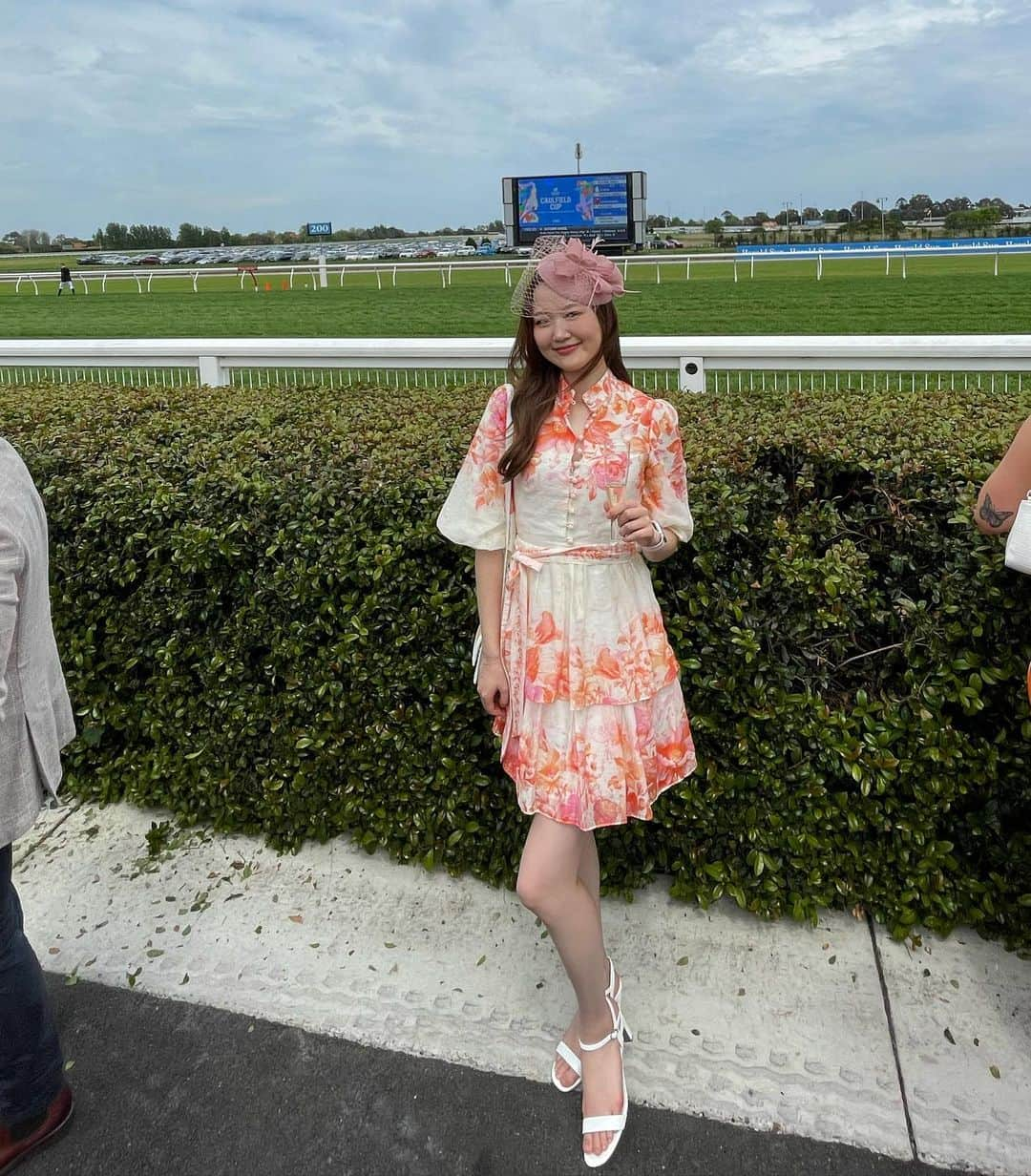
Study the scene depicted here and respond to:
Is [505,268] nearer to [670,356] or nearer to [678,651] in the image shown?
[670,356]

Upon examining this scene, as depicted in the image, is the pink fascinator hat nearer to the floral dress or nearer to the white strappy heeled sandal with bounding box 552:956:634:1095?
the floral dress

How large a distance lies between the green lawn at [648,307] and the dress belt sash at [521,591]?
17.9 m

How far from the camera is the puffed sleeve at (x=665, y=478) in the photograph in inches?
94.0

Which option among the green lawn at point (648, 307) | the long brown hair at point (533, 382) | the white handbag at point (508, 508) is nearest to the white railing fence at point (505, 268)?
the green lawn at point (648, 307)

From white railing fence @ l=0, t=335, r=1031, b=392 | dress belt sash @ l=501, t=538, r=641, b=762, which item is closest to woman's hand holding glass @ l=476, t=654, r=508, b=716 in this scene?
dress belt sash @ l=501, t=538, r=641, b=762

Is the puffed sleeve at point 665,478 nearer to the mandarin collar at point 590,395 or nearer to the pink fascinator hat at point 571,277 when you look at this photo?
the mandarin collar at point 590,395

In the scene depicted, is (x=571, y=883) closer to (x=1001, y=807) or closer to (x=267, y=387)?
(x=1001, y=807)

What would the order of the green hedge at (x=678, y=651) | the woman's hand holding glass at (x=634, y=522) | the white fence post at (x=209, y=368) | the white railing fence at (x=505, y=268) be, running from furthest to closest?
the white railing fence at (x=505, y=268) → the white fence post at (x=209, y=368) → the green hedge at (x=678, y=651) → the woman's hand holding glass at (x=634, y=522)

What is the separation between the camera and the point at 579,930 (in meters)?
2.41

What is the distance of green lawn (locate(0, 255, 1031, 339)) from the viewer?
70.3 feet

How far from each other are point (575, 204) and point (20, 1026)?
41.5 meters

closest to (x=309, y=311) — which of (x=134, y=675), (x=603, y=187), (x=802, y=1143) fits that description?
(x=603, y=187)

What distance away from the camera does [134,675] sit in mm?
3775

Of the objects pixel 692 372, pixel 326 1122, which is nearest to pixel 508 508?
pixel 326 1122
